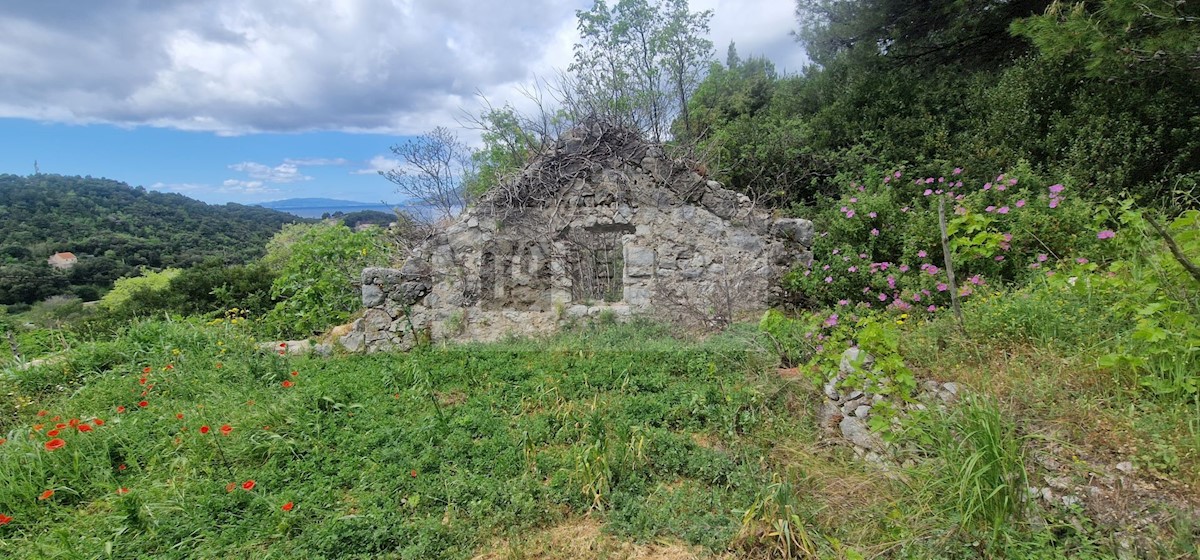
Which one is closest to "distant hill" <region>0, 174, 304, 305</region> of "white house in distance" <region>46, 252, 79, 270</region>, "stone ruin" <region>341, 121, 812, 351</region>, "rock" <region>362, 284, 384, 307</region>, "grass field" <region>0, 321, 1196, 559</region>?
"white house in distance" <region>46, 252, 79, 270</region>

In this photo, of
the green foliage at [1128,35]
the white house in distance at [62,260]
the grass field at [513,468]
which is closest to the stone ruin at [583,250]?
the grass field at [513,468]

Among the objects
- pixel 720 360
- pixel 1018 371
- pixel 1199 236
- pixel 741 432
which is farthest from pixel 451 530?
pixel 1199 236

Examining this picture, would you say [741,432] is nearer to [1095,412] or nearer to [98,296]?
[1095,412]

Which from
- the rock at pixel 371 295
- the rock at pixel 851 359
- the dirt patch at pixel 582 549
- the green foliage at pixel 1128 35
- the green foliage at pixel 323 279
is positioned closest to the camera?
the dirt patch at pixel 582 549

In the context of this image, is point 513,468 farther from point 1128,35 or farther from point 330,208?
point 330,208

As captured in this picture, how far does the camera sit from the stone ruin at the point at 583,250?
6.96 metres

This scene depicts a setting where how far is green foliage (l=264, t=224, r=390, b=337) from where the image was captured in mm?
7828

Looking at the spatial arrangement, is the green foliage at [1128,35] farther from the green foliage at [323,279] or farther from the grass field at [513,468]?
the green foliage at [323,279]

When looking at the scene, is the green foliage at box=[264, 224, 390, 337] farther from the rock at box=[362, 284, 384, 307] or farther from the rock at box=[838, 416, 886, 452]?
the rock at box=[838, 416, 886, 452]

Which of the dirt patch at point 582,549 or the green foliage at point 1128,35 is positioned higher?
the green foliage at point 1128,35

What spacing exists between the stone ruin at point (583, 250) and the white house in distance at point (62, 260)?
78.8 feet

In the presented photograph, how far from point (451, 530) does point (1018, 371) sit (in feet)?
11.8

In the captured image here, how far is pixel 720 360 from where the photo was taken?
496 cm

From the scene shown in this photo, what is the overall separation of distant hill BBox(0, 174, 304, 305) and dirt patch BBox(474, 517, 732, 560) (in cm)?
1819
